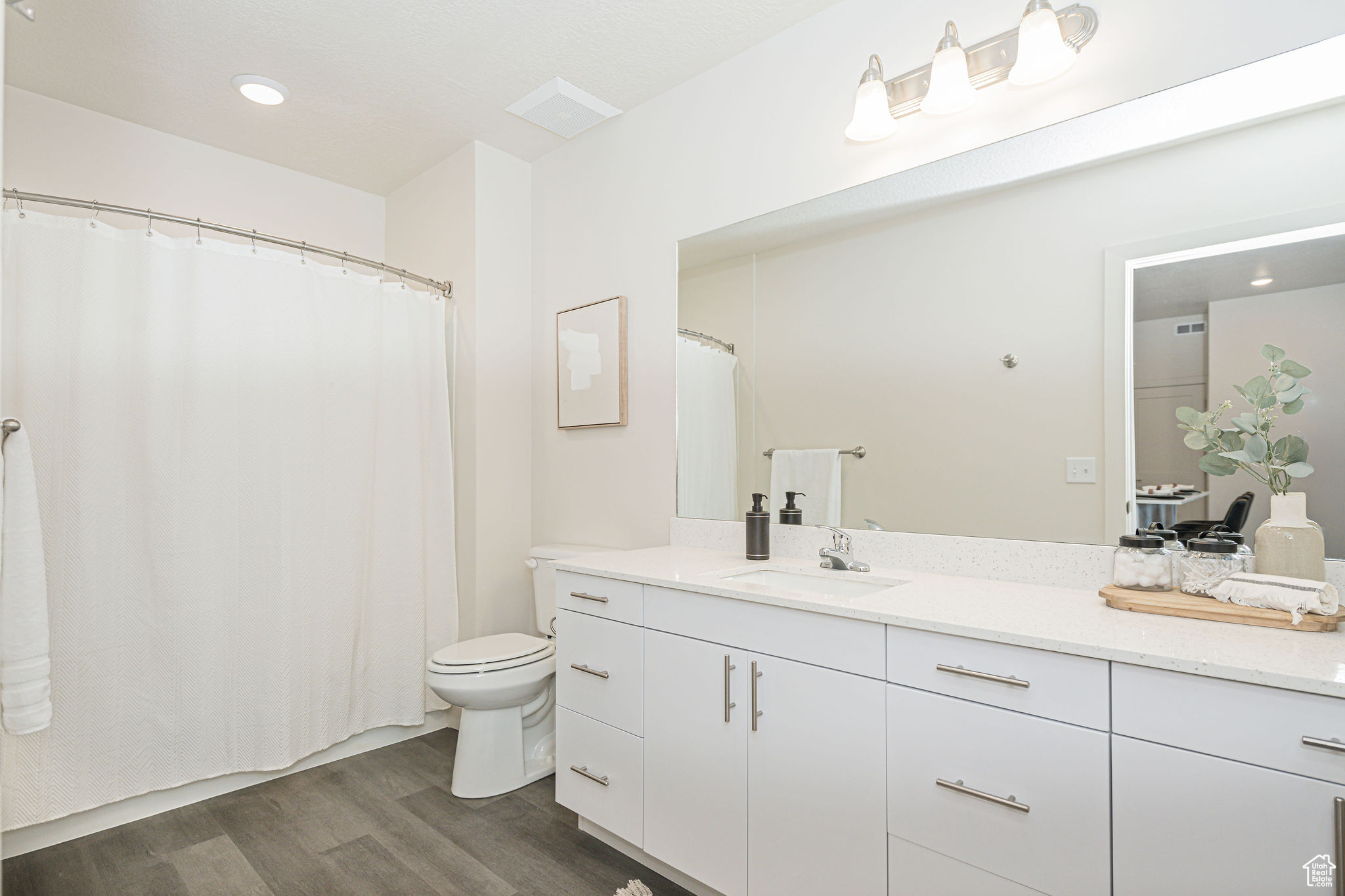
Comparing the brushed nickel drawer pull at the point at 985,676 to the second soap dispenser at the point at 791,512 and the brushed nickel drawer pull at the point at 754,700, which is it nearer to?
the brushed nickel drawer pull at the point at 754,700

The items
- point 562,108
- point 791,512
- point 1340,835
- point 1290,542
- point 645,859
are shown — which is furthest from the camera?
A: point 562,108

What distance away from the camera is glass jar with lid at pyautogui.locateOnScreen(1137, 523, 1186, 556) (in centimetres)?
141

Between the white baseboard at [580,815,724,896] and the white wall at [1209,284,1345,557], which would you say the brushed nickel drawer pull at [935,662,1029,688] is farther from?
the white baseboard at [580,815,724,896]

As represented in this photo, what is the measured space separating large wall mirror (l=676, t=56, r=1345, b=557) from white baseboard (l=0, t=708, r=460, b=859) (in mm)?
1622

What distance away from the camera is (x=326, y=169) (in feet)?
10.2

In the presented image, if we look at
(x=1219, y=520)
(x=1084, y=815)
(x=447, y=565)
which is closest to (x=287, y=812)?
(x=447, y=565)

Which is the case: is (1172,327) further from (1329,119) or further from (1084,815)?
(1084,815)

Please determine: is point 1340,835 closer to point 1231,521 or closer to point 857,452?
point 1231,521

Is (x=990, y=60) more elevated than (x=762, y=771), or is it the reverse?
(x=990, y=60)

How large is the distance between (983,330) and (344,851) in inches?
90.8

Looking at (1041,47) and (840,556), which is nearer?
(1041,47)

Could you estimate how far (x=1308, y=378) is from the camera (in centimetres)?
130

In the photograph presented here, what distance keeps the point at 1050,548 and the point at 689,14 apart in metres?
1.82

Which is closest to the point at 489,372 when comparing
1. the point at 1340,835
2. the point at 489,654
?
the point at 489,654
